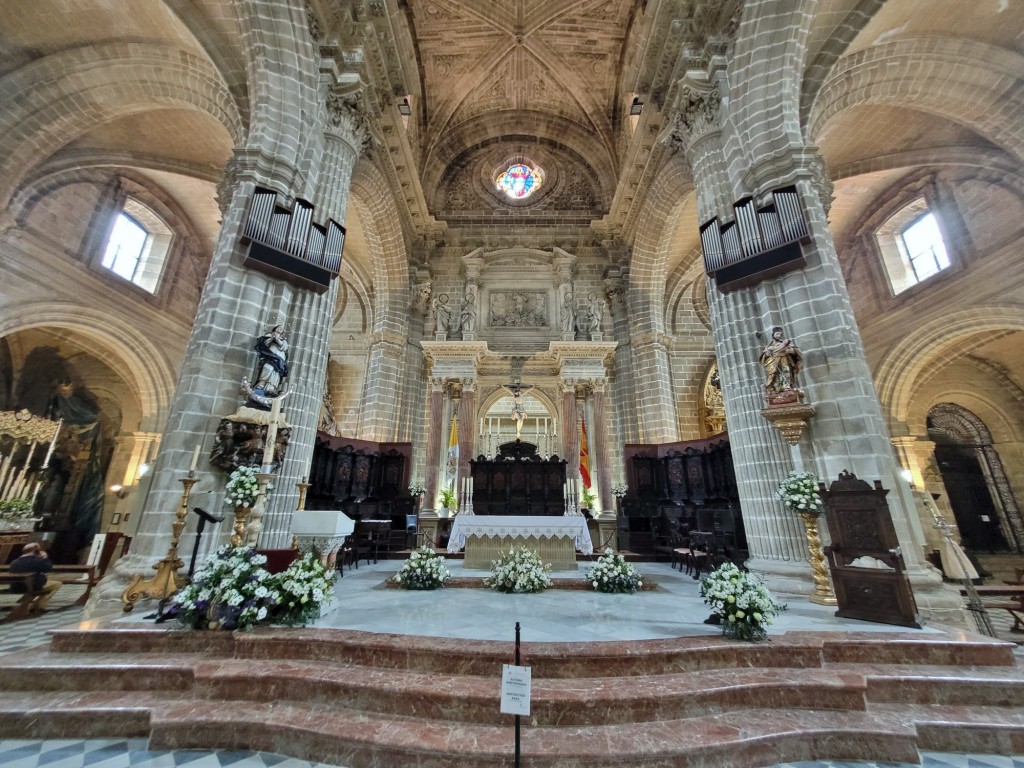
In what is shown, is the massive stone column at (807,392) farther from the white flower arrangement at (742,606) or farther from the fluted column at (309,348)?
the fluted column at (309,348)

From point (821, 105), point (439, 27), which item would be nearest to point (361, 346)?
point (439, 27)

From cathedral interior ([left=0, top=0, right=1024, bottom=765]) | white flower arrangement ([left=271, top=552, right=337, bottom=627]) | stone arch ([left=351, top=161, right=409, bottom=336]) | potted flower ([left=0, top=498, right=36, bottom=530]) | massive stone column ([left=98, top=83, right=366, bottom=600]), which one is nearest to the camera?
white flower arrangement ([left=271, top=552, right=337, bottom=627])

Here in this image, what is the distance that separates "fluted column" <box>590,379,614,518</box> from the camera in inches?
516

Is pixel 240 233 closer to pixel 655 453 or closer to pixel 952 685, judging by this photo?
pixel 952 685

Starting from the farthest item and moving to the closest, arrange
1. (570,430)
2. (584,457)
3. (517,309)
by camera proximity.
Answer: (517,309) → (570,430) → (584,457)

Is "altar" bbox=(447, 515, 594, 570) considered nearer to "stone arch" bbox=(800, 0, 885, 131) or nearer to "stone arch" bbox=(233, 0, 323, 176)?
"stone arch" bbox=(233, 0, 323, 176)

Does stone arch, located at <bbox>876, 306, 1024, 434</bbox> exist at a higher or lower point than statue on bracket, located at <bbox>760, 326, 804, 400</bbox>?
higher

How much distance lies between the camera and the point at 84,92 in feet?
31.1

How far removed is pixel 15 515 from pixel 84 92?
10.2 m

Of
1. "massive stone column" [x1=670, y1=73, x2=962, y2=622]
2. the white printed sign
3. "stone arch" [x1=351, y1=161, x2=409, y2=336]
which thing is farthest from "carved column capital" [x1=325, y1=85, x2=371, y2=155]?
the white printed sign

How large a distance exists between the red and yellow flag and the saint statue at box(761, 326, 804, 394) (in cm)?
749

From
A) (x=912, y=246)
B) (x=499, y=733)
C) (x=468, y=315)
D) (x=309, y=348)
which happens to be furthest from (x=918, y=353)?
(x=309, y=348)

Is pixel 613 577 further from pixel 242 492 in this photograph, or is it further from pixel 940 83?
pixel 940 83

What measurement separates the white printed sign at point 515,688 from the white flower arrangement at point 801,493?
5.05m
